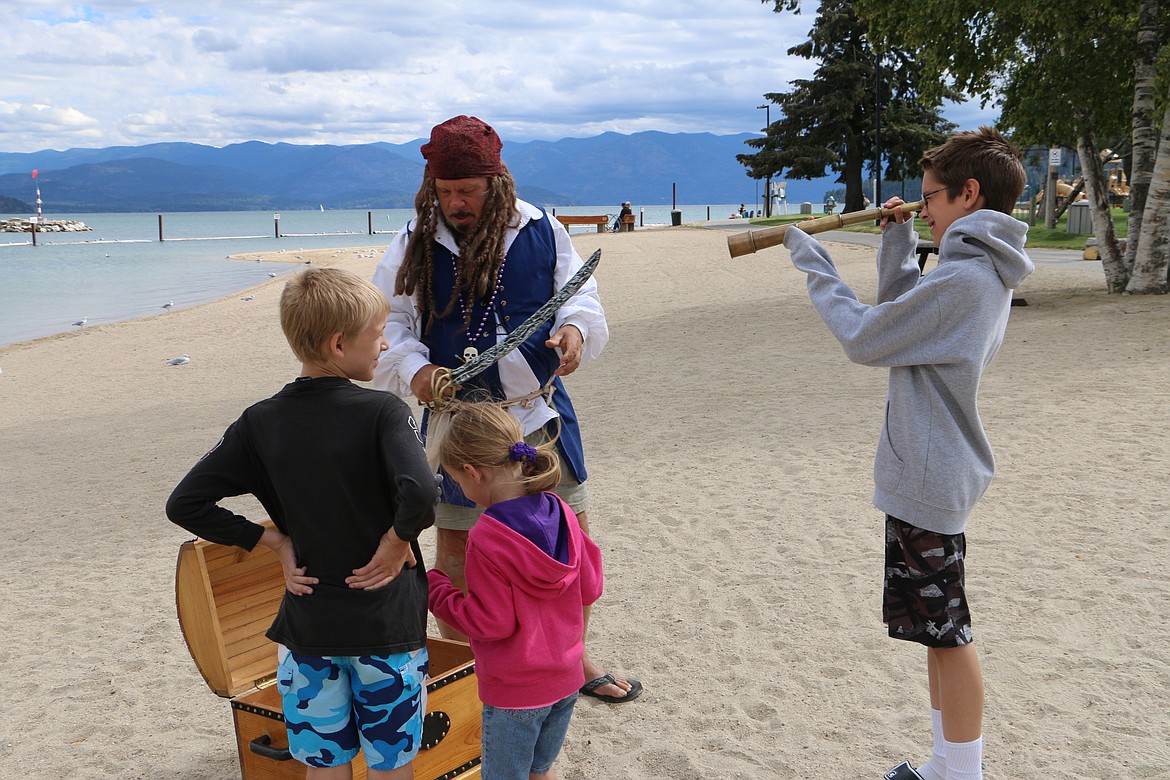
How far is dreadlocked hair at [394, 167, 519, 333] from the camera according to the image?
307 cm

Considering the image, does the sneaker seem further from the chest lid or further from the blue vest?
the chest lid

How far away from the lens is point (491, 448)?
7.57 ft

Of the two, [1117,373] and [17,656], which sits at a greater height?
[1117,373]

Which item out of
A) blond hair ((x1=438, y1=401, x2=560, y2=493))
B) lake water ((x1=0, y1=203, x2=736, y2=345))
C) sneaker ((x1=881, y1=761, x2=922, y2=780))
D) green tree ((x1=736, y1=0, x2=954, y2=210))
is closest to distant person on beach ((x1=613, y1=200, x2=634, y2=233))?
green tree ((x1=736, y1=0, x2=954, y2=210))

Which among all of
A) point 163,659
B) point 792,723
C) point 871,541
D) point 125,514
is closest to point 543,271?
point 792,723

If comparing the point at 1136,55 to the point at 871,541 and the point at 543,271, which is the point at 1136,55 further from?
the point at 543,271

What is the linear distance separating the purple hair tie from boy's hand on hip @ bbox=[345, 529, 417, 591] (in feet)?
1.06

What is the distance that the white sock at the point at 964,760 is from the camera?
8.67 feet

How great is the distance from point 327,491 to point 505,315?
1096mm

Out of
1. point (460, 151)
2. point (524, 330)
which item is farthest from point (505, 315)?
point (460, 151)

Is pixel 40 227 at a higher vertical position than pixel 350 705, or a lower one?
higher

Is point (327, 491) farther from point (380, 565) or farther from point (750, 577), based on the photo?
point (750, 577)

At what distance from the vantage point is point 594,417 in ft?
28.1

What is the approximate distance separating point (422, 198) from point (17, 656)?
113 inches
